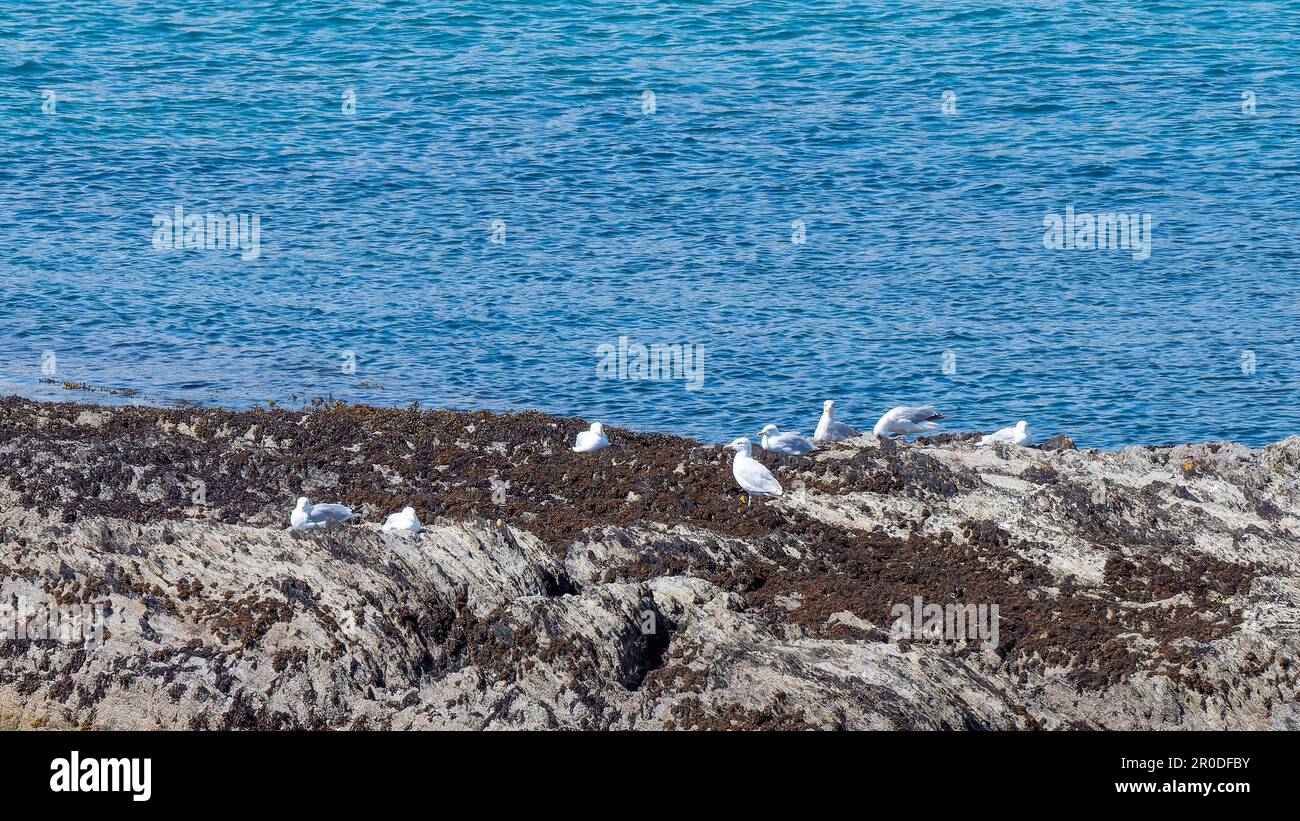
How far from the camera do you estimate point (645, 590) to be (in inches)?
600

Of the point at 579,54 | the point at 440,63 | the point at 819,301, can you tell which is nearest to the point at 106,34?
the point at 440,63

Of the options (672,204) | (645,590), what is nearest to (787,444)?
(645,590)

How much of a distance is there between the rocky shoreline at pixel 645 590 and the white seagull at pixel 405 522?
51 cm

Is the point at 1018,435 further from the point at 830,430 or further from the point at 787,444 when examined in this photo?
the point at 787,444

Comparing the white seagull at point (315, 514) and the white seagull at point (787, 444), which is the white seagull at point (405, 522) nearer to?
the white seagull at point (315, 514)

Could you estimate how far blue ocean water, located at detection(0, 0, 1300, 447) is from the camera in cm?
3198

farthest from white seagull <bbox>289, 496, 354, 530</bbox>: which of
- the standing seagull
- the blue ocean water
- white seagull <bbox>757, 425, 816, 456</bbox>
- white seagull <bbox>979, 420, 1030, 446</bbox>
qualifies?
the blue ocean water

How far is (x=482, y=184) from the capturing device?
45.1 m

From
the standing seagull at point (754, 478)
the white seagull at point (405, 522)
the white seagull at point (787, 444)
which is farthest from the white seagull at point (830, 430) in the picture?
the white seagull at point (405, 522)

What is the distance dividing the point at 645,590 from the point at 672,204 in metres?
29.0

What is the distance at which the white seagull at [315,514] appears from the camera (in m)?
17.2

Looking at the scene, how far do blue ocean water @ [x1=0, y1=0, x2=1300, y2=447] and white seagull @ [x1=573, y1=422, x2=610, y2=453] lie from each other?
8626mm

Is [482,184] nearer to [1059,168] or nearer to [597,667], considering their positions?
[1059,168]
